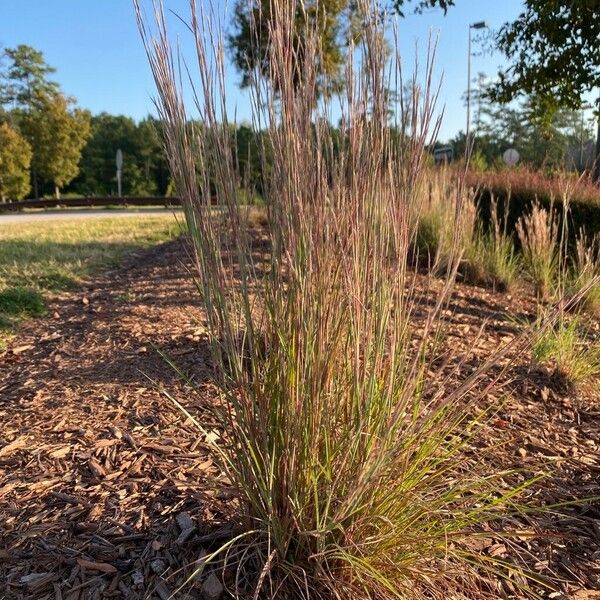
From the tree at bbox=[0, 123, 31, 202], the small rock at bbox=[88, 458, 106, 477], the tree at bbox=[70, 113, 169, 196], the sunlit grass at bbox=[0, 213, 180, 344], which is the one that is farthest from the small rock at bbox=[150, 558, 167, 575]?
the tree at bbox=[70, 113, 169, 196]

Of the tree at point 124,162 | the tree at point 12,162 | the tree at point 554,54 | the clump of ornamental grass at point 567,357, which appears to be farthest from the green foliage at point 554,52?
the tree at point 124,162

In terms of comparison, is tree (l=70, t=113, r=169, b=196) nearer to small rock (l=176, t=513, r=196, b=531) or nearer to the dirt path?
the dirt path

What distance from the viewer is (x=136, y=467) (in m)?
2.21

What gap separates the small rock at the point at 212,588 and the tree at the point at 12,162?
3287 cm

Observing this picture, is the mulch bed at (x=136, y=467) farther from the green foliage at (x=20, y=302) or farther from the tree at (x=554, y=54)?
the tree at (x=554, y=54)

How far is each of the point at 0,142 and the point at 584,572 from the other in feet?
111

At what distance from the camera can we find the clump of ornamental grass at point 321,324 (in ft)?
Answer: 4.40

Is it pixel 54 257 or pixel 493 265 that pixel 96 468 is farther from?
pixel 54 257

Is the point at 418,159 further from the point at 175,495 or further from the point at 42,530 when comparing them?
the point at 42,530

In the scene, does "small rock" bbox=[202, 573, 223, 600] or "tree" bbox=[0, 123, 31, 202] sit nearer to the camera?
"small rock" bbox=[202, 573, 223, 600]

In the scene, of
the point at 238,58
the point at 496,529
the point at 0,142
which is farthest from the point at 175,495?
the point at 0,142

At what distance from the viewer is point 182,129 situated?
4.53 ft

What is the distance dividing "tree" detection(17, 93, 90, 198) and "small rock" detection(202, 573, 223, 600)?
34644 mm

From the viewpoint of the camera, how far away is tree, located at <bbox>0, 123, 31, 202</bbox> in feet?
96.9
